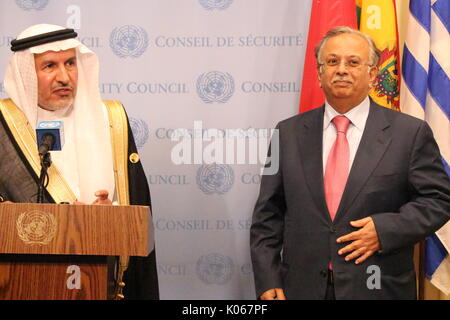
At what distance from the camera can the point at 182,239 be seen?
3.74 meters

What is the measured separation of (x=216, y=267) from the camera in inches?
147

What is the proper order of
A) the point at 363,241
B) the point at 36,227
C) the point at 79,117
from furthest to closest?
the point at 79,117 < the point at 363,241 < the point at 36,227

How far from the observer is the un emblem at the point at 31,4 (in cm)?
375

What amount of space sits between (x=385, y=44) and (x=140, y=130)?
61.0 inches

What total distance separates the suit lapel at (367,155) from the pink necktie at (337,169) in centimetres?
5

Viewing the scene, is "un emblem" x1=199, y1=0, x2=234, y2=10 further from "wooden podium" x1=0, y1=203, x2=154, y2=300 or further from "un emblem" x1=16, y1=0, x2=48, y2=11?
"wooden podium" x1=0, y1=203, x2=154, y2=300

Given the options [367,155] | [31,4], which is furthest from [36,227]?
[31,4]

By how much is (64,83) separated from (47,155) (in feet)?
2.73

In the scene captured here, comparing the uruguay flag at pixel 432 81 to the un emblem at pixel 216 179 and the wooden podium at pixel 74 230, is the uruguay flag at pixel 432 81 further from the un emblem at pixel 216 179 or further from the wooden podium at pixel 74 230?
the wooden podium at pixel 74 230

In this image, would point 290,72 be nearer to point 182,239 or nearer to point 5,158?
point 182,239

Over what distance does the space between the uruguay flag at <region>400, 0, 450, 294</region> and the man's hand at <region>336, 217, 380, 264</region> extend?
0.93 meters

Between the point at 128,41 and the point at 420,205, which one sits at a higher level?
the point at 128,41

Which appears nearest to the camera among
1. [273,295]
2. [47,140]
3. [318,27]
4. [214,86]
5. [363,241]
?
[47,140]

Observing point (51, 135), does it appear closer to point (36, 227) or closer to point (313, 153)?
point (36, 227)
